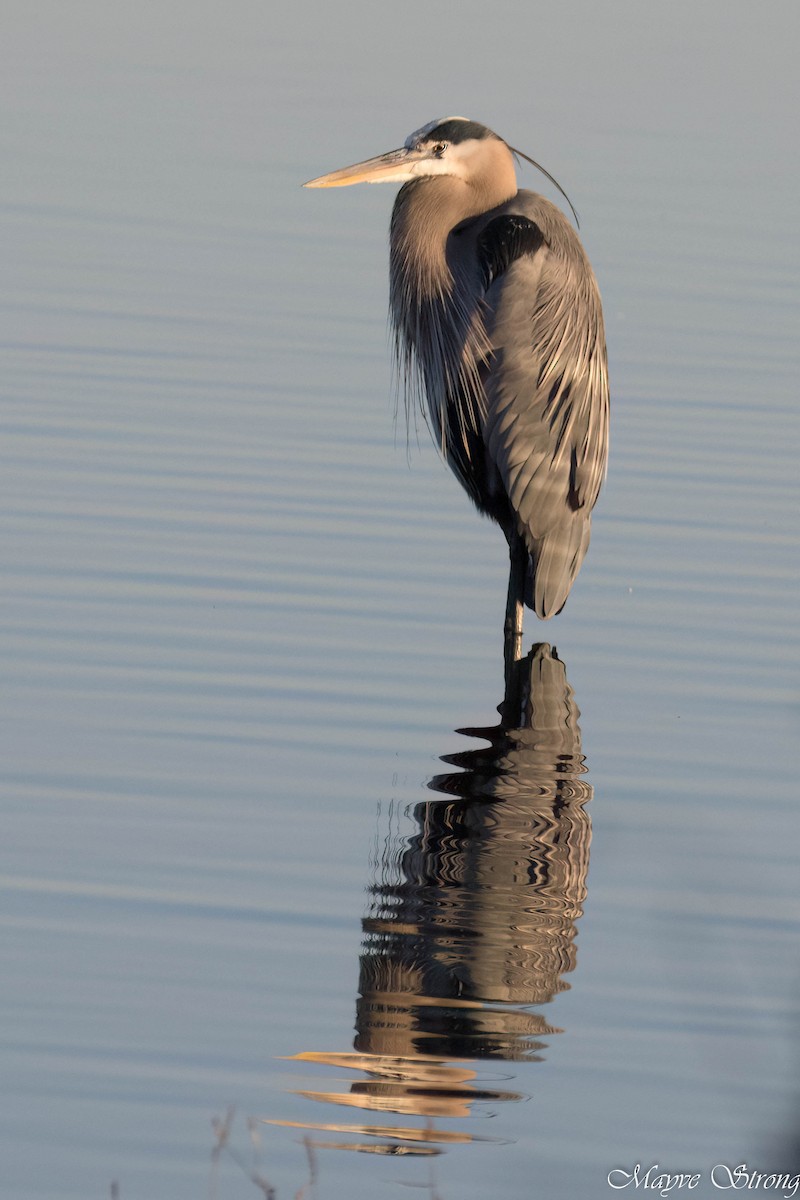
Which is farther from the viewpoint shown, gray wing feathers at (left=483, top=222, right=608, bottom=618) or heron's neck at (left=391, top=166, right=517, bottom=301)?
heron's neck at (left=391, top=166, right=517, bottom=301)

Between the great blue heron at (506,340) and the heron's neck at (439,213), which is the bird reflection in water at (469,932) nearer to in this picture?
the great blue heron at (506,340)

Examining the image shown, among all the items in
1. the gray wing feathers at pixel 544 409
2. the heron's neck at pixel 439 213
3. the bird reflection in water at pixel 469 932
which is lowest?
the bird reflection in water at pixel 469 932

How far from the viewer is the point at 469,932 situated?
5.39 metres

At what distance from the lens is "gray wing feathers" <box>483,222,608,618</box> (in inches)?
324

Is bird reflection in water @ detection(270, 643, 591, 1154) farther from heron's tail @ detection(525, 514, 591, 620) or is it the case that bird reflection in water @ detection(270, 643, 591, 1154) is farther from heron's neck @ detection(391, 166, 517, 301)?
heron's neck @ detection(391, 166, 517, 301)

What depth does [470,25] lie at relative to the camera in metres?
23.1

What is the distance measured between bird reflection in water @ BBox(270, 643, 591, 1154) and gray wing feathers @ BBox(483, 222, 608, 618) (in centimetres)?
111

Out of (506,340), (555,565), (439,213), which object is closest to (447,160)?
(439,213)

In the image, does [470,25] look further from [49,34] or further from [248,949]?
[248,949]

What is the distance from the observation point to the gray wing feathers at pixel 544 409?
823 cm

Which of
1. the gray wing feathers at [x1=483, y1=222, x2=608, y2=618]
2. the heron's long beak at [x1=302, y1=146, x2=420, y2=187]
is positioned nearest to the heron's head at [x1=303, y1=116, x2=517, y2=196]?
the heron's long beak at [x1=302, y1=146, x2=420, y2=187]

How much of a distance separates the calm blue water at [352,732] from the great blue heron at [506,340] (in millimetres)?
347

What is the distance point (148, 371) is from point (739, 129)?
9340 millimetres

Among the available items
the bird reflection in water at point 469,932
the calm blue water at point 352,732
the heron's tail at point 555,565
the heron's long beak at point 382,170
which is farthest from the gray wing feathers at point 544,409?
the bird reflection in water at point 469,932
